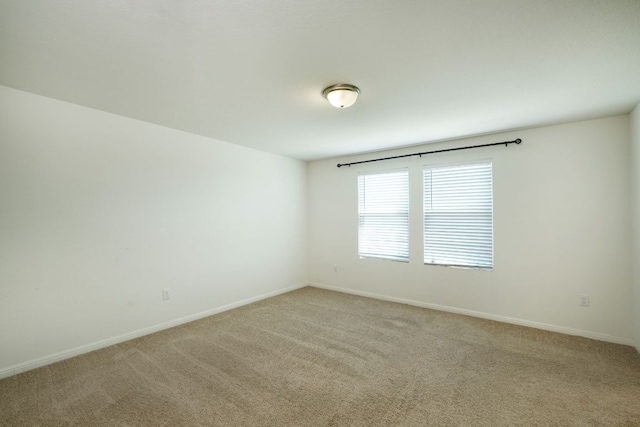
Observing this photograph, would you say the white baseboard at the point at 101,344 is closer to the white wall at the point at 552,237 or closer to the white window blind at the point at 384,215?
the white window blind at the point at 384,215

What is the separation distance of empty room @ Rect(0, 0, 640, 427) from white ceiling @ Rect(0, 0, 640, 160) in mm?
17

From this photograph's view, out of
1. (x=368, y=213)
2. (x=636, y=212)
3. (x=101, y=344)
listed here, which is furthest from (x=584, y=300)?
(x=101, y=344)

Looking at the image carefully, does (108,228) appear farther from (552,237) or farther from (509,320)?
(552,237)

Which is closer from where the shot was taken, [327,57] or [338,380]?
[327,57]

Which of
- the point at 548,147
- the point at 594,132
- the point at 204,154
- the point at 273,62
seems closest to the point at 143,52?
the point at 273,62

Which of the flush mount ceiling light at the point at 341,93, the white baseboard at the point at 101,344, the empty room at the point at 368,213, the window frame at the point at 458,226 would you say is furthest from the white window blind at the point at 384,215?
the flush mount ceiling light at the point at 341,93

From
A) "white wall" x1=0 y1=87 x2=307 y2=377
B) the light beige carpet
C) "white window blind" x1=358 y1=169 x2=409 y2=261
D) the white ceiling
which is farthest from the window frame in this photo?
"white wall" x1=0 y1=87 x2=307 y2=377

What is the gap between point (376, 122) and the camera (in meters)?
3.34

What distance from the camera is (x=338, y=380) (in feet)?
7.81

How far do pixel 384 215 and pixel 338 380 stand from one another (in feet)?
9.42

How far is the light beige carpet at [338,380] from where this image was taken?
1.95 meters

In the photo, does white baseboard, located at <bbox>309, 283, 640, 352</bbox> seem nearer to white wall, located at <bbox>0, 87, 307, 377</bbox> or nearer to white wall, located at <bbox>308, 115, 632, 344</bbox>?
white wall, located at <bbox>308, 115, 632, 344</bbox>

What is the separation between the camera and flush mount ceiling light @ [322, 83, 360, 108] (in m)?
2.39

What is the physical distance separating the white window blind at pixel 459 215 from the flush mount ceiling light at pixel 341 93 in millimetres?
2266
